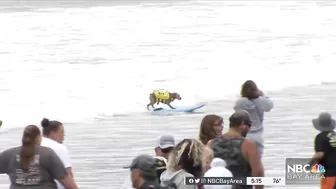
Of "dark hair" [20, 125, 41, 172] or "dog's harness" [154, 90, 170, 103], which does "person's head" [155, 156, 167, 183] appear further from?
"dog's harness" [154, 90, 170, 103]

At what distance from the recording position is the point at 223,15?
57.0 m

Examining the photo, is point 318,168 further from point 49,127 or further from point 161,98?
point 161,98

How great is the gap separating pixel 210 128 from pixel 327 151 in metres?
1.00

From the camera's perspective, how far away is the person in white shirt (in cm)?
902

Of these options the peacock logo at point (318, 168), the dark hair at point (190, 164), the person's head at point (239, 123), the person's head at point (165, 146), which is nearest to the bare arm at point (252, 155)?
the person's head at point (239, 123)

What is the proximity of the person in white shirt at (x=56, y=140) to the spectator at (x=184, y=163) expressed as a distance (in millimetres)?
1162

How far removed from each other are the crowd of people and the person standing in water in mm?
2341

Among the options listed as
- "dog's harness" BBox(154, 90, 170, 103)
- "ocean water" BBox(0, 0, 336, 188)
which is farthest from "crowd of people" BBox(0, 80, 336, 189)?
"dog's harness" BBox(154, 90, 170, 103)

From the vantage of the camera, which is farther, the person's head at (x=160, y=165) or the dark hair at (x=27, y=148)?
the person's head at (x=160, y=165)

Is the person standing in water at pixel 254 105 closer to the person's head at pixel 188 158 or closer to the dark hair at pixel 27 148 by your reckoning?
the person's head at pixel 188 158

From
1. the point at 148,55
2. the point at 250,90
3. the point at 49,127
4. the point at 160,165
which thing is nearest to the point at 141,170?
the point at 160,165

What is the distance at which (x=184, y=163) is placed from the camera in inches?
321

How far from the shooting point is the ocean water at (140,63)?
19.2 metres

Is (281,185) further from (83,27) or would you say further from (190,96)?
(83,27)
